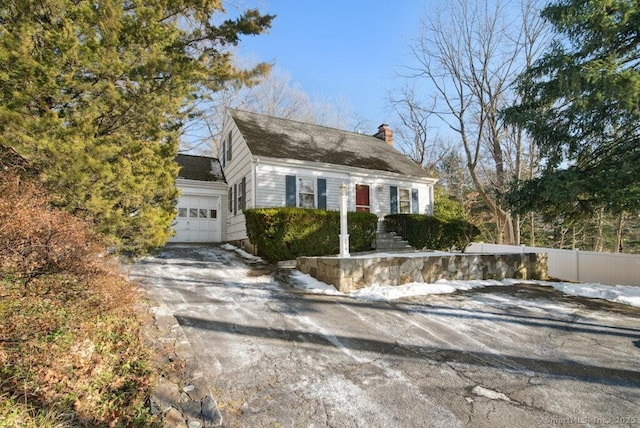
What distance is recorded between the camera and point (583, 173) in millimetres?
8203

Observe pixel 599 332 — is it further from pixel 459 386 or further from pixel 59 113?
pixel 59 113

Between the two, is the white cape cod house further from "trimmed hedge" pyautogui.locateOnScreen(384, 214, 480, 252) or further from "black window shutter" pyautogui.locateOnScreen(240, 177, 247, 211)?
"trimmed hedge" pyautogui.locateOnScreen(384, 214, 480, 252)

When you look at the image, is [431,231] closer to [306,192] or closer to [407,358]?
[306,192]

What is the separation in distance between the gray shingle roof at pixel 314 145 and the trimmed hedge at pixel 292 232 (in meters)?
2.79

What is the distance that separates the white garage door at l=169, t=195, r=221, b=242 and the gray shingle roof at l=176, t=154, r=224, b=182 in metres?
0.99

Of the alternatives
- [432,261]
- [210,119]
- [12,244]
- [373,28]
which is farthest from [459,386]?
[210,119]

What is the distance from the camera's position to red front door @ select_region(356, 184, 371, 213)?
1316 cm

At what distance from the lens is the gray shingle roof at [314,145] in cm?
1223

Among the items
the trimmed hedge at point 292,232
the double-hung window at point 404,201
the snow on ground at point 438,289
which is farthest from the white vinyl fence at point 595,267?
the trimmed hedge at point 292,232

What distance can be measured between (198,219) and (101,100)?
937 centimetres

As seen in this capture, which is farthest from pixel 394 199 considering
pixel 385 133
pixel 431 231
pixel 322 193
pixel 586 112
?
pixel 586 112

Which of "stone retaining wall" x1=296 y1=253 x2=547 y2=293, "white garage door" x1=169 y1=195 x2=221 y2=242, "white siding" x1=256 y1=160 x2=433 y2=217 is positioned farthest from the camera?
"white garage door" x1=169 y1=195 x2=221 y2=242


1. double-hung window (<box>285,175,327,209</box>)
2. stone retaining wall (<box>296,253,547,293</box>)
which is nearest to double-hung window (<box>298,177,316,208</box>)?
double-hung window (<box>285,175,327,209</box>)

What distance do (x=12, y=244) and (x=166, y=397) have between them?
209cm
